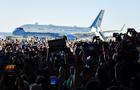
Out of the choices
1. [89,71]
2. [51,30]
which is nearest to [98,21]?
[51,30]

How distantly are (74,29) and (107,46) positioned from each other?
9686 cm

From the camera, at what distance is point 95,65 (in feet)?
39.7

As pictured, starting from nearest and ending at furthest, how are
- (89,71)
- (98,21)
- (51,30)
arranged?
1. (89,71)
2. (51,30)
3. (98,21)

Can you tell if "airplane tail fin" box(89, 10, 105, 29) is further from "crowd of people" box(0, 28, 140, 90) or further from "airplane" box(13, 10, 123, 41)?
"crowd of people" box(0, 28, 140, 90)

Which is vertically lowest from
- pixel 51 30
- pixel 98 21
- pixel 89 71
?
pixel 51 30

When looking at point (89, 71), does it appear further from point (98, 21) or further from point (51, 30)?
point (98, 21)

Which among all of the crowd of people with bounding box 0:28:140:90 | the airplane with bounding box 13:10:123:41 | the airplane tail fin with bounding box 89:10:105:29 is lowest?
the airplane with bounding box 13:10:123:41

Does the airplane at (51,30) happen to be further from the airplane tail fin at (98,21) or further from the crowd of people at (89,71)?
the crowd of people at (89,71)

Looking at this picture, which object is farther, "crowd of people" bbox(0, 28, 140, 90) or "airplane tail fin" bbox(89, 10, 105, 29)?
"airplane tail fin" bbox(89, 10, 105, 29)

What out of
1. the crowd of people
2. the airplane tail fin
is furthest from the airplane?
the crowd of people

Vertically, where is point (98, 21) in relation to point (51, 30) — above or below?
above

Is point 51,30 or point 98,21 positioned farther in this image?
point 98,21

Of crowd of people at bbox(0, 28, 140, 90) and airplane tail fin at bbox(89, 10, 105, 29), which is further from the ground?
crowd of people at bbox(0, 28, 140, 90)

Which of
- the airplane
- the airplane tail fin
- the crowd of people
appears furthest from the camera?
the airplane tail fin
